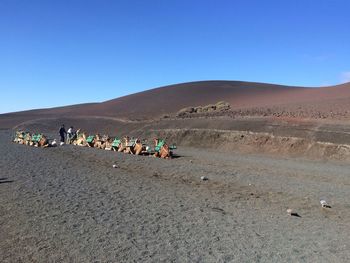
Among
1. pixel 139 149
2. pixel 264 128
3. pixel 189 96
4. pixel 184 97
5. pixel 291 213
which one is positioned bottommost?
pixel 291 213

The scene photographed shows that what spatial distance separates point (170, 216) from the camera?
399 inches

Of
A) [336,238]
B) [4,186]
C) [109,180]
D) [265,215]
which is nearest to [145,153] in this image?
[109,180]

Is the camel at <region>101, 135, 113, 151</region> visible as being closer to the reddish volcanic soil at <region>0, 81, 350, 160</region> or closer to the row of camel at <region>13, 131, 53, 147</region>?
the row of camel at <region>13, 131, 53, 147</region>

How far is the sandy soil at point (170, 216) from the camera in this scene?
24.8 feet

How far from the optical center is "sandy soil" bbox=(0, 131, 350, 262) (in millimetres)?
7566

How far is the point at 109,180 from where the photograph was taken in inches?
620

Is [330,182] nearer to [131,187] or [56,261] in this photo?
[131,187]

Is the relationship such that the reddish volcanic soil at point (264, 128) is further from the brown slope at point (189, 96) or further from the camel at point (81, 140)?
the camel at point (81, 140)

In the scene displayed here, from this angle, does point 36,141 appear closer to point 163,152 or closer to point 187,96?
point 163,152

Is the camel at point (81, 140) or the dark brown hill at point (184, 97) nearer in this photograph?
the camel at point (81, 140)

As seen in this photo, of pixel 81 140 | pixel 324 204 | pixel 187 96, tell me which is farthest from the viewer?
pixel 187 96

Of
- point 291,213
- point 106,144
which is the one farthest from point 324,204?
point 106,144

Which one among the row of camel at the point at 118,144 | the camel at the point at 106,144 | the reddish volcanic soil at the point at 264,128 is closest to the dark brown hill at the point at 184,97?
the reddish volcanic soil at the point at 264,128

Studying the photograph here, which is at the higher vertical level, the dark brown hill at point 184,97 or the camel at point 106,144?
the dark brown hill at point 184,97
